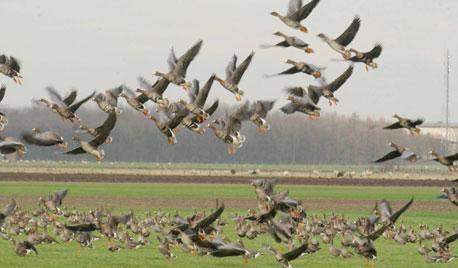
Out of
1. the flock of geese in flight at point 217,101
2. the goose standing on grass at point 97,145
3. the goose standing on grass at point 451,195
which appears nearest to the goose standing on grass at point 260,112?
the flock of geese in flight at point 217,101

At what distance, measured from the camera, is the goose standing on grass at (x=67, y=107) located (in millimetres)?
17859

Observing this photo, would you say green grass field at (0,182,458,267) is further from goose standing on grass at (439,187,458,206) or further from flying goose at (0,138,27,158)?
flying goose at (0,138,27,158)

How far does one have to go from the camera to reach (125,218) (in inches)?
1038

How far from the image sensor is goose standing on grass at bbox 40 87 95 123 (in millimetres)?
17859

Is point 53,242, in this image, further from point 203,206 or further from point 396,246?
point 203,206

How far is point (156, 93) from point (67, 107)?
1711mm

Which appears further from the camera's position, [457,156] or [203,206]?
[203,206]

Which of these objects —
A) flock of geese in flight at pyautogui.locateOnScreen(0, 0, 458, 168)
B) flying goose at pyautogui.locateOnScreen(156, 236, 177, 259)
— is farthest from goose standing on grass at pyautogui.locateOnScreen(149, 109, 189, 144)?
flying goose at pyautogui.locateOnScreen(156, 236, 177, 259)

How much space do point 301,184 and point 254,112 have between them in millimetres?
83605

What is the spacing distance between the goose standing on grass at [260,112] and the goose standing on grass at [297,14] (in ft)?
6.75

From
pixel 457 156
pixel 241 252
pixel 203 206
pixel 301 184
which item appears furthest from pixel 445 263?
pixel 301 184

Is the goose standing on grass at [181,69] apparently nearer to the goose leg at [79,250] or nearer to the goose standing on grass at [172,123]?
the goose standing on grass at [172,123]

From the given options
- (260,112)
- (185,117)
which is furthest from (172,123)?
(260,112)

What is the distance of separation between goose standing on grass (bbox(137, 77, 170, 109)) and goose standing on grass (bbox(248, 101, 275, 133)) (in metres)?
1.85
